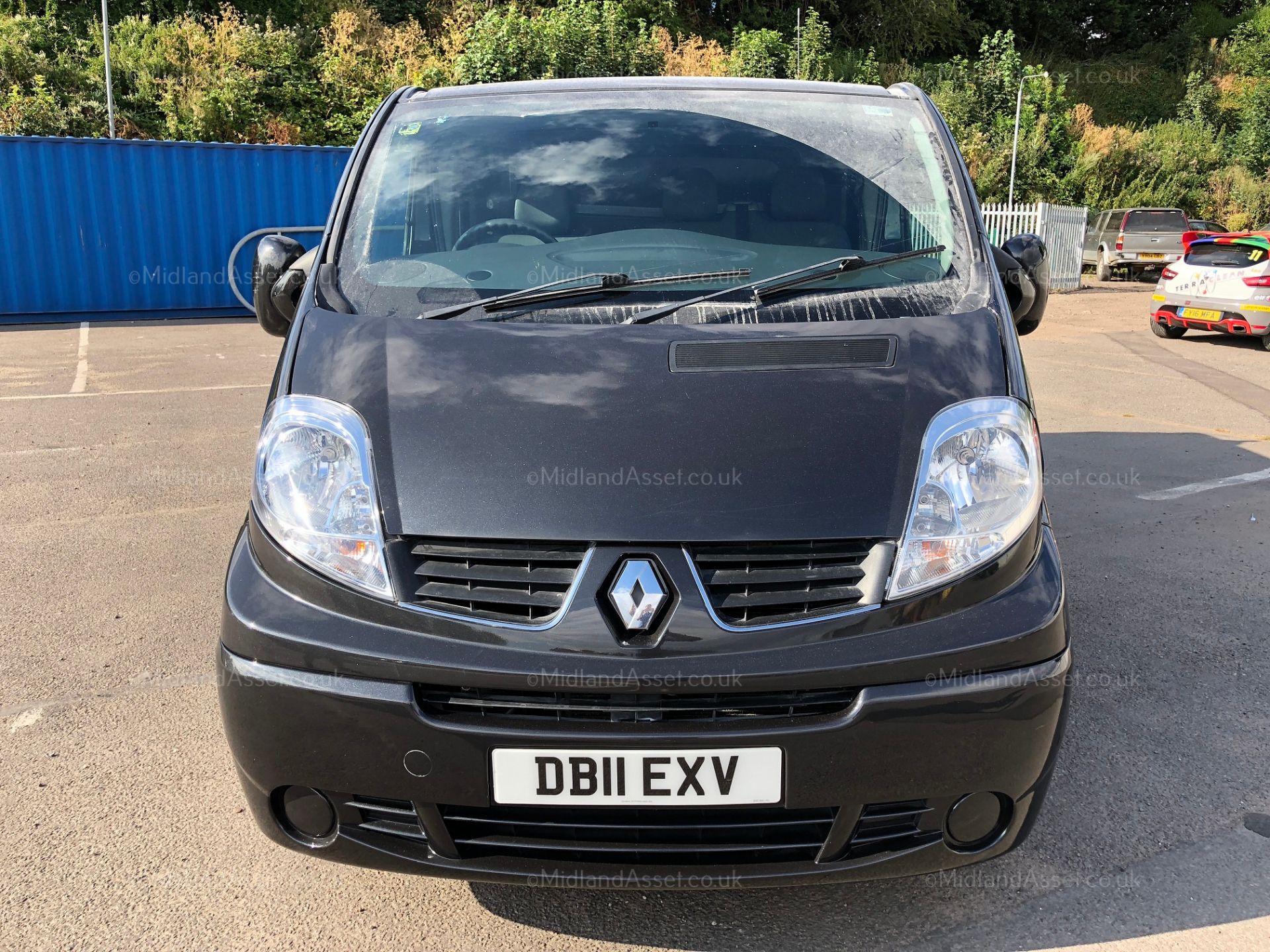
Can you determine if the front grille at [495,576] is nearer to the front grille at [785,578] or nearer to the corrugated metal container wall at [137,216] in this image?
the front grille at [785,578]

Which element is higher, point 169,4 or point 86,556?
point 169,4

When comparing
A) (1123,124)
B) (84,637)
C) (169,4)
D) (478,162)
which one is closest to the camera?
(478,162)

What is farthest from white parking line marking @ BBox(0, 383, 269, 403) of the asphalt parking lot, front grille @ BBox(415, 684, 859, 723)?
front grille @ BBox(415, 684, 859, 723)

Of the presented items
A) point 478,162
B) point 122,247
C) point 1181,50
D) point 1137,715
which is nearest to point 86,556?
point 478,162

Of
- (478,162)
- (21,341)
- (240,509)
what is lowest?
(21,341)

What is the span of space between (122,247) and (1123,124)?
120 feet

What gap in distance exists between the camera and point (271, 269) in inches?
117


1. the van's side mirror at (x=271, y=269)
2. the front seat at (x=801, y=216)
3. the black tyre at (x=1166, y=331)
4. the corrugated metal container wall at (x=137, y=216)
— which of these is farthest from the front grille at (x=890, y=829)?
the corrugated metal container wall at (x=137, y=216)

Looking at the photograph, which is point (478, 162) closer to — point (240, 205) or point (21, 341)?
point (21, 341)

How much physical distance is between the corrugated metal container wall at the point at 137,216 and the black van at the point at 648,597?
1388 cm

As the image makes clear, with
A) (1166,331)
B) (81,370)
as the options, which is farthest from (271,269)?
(1166,331)

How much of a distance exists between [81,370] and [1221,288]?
13133 mm

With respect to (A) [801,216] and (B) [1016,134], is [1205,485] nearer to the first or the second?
(A) [801,216]

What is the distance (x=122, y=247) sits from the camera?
A: 15469 mm
